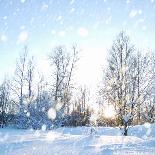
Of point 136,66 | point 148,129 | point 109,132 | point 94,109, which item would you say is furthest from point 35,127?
point 94,109

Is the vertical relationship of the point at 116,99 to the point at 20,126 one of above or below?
above

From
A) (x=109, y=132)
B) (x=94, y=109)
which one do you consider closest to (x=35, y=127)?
(x=109, y=132)

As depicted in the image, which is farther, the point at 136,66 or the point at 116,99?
the point at 136,66

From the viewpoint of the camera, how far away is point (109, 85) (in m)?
29.3

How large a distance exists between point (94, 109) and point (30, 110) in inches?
1313

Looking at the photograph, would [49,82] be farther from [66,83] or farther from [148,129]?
[148,129]

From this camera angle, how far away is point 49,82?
3947 centimetres

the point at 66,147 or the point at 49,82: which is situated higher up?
the point at 49,82

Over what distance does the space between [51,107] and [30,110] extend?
180 centimetres

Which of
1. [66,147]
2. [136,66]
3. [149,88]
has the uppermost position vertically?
[136,66]

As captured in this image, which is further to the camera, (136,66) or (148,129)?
(136,66)

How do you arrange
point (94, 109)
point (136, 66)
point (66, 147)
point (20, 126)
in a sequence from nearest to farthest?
point (66, 147), point (20, 126), point (136, 66), point (94, 109)

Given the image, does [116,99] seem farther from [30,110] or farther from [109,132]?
[30,110]

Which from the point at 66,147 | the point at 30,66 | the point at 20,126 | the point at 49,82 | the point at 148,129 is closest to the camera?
the point at 66,147
